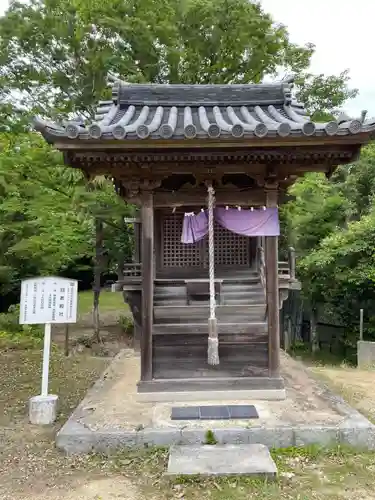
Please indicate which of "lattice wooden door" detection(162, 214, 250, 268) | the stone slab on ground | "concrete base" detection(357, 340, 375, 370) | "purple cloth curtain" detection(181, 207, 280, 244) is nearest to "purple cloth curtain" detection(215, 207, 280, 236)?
"purple cloth curtain" detection(181, 207, 280, 244)

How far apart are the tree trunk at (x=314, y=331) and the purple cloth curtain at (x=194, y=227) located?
38.1 feet

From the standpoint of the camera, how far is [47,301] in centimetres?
629

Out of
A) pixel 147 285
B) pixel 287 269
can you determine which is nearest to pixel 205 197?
pixel 147 285

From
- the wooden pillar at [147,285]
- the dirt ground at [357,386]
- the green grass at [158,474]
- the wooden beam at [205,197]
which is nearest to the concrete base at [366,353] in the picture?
the dirt ground at [357,386]


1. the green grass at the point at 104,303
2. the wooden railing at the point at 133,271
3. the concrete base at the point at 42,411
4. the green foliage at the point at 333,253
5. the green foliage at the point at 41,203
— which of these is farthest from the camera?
the green grass at the point at 104,303

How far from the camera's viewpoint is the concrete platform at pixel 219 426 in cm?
497

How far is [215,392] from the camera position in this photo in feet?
20.6

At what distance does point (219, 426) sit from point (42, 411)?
8.60ft

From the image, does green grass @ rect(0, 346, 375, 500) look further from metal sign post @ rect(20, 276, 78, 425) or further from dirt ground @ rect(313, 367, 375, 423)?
A: dirt ground @ rect(313, 367, 375, 423)

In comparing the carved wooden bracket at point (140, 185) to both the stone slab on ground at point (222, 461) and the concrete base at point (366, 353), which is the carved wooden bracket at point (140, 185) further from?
the concrete base at point (366, 353)

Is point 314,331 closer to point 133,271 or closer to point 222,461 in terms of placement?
point 133,271

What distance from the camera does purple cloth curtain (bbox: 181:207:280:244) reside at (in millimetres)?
6293

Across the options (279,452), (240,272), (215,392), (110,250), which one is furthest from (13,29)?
(279,452)

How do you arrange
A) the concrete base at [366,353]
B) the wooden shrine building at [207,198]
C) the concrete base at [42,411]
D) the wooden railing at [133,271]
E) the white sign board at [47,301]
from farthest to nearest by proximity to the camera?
the concrete base at [366,353] < the wooden railing at [133,271] < the white sign board at [47,301] < the concrete base at [42,411] < the wooden shrine building at [207,198]
